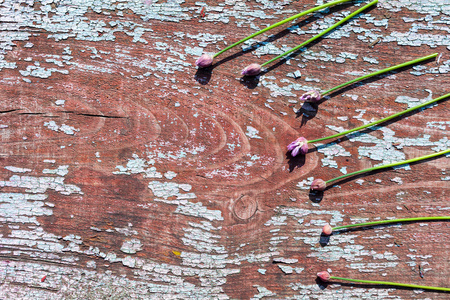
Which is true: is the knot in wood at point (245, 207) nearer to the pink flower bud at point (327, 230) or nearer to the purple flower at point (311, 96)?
the pink flower bud at point (327, 230)

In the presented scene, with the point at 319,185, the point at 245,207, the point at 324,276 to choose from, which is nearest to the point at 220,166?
the point at 245,207

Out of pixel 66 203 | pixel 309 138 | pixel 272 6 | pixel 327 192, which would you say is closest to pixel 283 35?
pixel 272 6

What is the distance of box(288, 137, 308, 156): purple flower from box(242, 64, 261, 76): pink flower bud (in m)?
0.20

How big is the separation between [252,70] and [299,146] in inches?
9.0

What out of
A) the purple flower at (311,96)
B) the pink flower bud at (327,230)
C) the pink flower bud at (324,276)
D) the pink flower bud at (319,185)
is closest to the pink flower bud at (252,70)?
the purple flower at (311,96)

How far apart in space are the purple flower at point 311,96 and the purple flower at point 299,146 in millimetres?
101

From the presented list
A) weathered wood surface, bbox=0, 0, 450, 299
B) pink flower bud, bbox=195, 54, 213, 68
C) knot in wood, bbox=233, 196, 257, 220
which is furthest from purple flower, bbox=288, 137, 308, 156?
pink flower bud, bbox=195, 54, 213, 68

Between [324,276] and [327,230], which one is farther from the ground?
[327,230]

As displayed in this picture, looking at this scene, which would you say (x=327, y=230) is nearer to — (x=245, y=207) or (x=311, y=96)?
(x=245, y=207)

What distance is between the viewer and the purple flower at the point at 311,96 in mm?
681

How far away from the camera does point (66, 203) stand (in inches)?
27.9

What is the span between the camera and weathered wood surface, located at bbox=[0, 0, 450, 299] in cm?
70

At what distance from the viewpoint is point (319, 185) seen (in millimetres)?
679

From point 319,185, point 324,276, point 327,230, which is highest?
point 319,185
